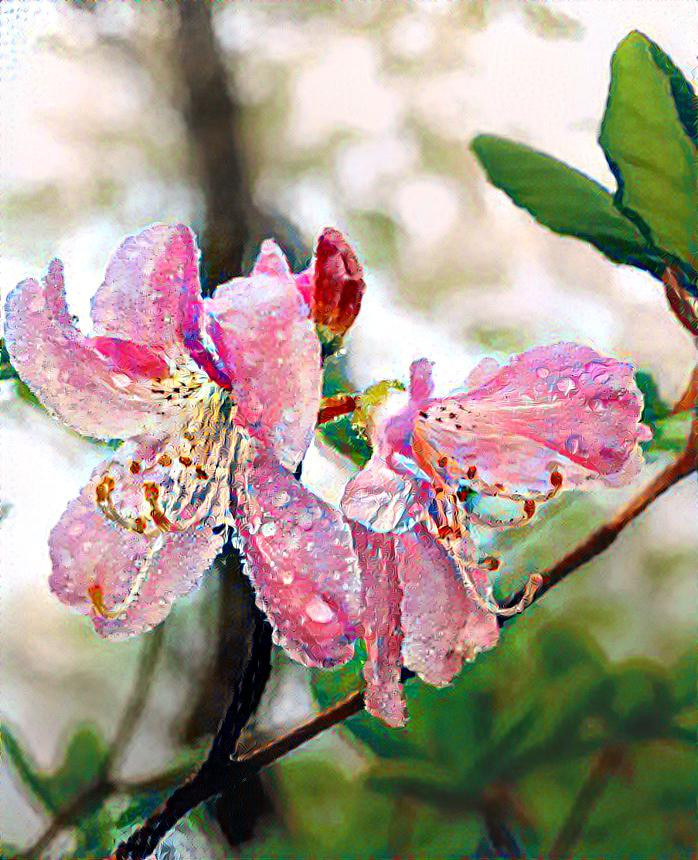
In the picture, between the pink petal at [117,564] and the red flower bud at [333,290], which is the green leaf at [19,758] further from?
the red flower bud at [333,290]

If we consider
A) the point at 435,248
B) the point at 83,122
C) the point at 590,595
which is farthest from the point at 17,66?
the point at 590,595

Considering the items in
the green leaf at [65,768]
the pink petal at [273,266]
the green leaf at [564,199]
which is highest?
the pink petal at [273,266]

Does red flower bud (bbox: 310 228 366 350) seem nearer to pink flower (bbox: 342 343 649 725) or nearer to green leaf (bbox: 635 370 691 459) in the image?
pink flower (bbox: 342 343 649 725)

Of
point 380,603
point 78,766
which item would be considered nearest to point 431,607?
point 380,603

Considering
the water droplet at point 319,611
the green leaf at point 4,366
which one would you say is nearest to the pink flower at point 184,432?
the water droplet at point 319,611

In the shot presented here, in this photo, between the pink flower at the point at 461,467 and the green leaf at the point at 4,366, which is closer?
the pink flower at the point at 461,467
